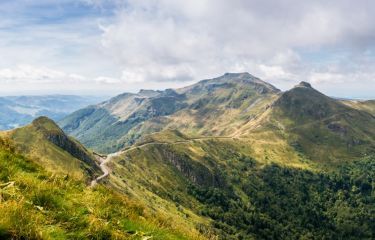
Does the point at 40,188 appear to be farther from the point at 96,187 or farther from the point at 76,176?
the point at 76,176

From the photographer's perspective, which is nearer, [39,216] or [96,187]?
[39,216]

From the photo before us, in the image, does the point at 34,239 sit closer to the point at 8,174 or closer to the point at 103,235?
the point at 103,235

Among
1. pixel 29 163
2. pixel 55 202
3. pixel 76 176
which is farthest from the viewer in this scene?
pixel 76 176

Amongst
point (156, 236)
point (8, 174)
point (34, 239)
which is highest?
point (8, 174)

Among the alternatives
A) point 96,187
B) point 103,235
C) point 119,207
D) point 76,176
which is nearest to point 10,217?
point 103,235

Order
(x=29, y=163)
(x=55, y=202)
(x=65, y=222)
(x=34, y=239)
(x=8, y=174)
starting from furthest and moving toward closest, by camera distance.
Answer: (x=29, y=163) < (x=8, y=174) < (x=55, y=202) < (x=65, y=222) < (x=34, y=239)

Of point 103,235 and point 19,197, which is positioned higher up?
point 19,197
